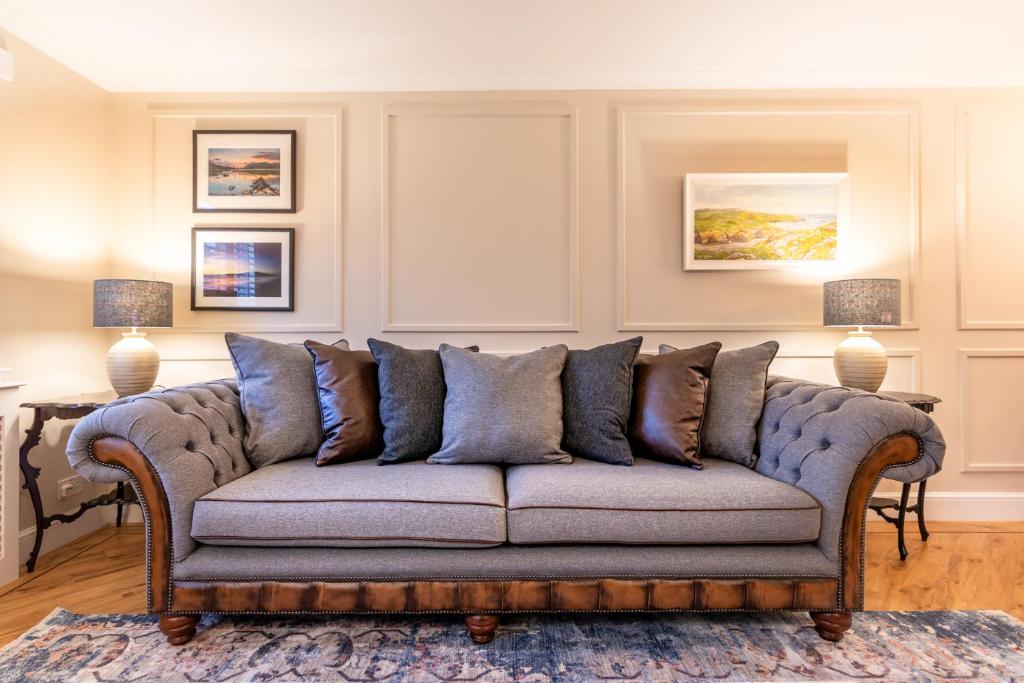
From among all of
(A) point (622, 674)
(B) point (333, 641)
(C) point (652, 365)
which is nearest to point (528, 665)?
(A) point (622, 674)

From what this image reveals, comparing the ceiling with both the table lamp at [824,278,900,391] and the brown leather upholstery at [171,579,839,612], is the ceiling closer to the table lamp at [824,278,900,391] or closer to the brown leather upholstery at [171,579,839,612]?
the table lamp at [824,278,900,391]

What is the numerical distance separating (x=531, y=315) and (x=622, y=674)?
1739mm

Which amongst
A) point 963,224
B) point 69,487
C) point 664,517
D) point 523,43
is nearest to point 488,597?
point 664,517

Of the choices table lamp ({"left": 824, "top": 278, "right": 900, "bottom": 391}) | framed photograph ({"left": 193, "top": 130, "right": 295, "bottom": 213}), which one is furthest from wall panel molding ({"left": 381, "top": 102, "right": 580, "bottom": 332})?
table lamp ({"left": 824, "top": 278, "right": 900, "bottom": 391})

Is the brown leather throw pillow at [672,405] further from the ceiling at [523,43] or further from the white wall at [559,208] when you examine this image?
the ceiling at [523,43]

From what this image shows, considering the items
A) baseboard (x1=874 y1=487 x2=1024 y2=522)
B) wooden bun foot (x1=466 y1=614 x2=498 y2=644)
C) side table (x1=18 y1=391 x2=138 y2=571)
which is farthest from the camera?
baseboard (x1=874 y1=487 x2=1024 y2=522)

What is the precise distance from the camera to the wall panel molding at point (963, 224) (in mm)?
2672

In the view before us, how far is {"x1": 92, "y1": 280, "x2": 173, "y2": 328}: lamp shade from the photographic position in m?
2.21

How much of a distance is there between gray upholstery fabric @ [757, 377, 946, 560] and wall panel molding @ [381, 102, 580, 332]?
1.24 metres

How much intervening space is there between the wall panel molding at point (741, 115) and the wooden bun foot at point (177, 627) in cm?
223

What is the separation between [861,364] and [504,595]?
2006 mm

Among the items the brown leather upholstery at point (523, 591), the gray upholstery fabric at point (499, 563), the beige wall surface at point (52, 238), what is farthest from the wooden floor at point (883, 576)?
the gray upholstery fabric at point (499, 563)

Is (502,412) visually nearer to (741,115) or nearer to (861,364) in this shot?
(861,364)

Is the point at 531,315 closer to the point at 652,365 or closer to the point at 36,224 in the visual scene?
the point at 652,365
